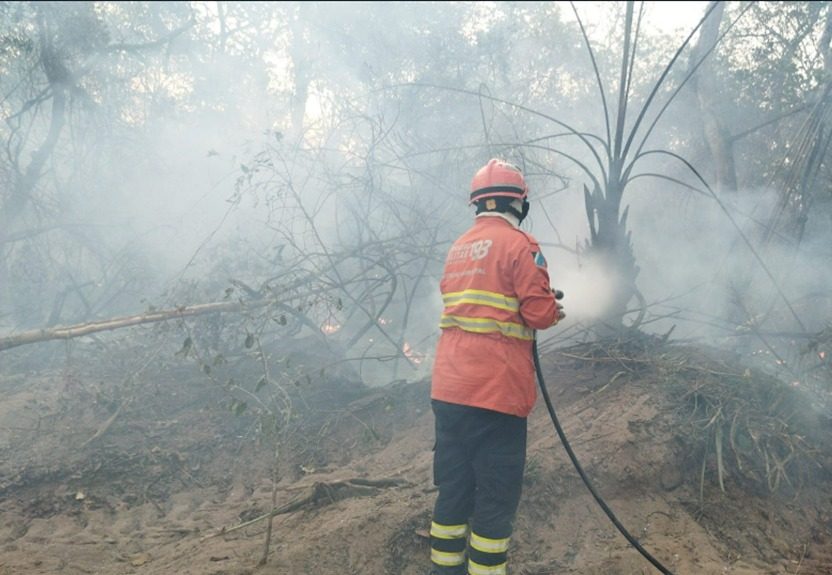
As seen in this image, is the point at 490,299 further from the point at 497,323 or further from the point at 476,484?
the point at 476,484

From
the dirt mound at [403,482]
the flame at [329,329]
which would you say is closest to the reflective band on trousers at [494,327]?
the dirt mound at [403,482]

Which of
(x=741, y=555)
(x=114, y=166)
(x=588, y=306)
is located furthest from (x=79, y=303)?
(x=741, y=555)

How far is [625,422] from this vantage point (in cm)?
450

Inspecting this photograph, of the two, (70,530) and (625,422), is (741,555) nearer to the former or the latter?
(625,422)

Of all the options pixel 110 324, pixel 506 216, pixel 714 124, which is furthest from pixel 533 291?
pixel 714 124

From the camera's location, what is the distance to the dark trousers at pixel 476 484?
321cm

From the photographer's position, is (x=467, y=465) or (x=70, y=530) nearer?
(x=467, y=465)

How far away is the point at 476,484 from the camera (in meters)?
3.36

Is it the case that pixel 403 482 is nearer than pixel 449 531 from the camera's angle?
No

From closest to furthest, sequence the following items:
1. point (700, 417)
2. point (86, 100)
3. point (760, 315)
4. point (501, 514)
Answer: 1. point (501, 514)
2. point (700, 417)
3. point (760, 315)
4. point (86, 100)

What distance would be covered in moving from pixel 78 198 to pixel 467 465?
8.76m

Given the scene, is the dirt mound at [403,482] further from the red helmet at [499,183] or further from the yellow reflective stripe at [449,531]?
the red helmet at [499,183]

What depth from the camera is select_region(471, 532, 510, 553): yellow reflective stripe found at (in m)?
3.19

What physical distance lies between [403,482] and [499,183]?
86.9 inches
